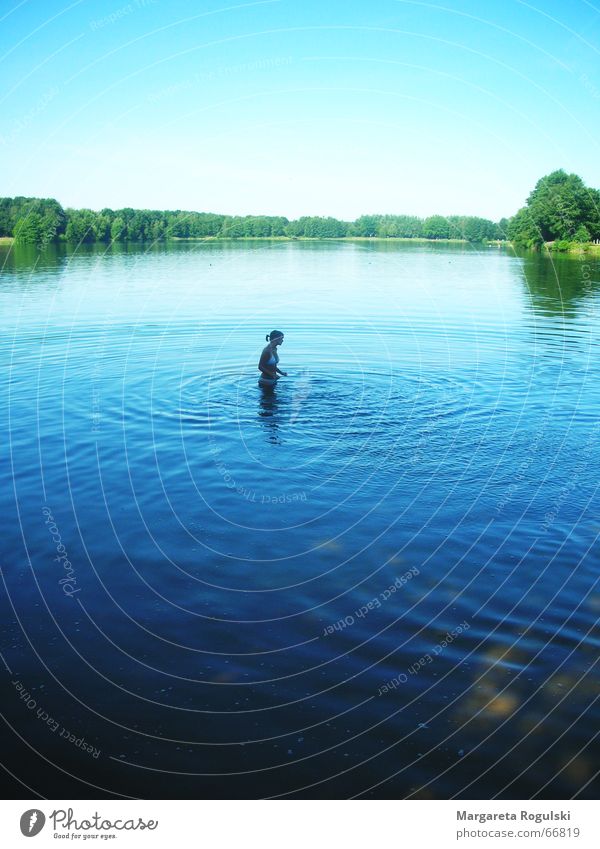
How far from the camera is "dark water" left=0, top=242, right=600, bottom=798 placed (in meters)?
6.66

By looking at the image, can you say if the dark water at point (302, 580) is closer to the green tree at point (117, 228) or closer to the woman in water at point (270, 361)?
the woman in water at point (270, 361)

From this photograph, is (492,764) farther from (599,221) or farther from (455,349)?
(599,221)

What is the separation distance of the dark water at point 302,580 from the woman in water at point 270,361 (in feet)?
1.22

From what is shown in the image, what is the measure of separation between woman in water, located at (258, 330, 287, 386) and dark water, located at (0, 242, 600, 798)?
371 mm

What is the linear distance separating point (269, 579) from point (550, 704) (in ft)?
13.2

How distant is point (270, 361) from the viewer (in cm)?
1962

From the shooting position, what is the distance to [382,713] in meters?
7.15

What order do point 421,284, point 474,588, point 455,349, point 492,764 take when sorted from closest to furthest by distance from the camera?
1. point 492,764
2. point 474,588
3. point 455,349
4. point 421,284

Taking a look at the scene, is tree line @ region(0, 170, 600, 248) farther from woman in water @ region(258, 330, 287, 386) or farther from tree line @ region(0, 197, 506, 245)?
woman in water @ region(258, 330, 287, 386)

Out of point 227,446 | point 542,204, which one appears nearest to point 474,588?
point 227,446
